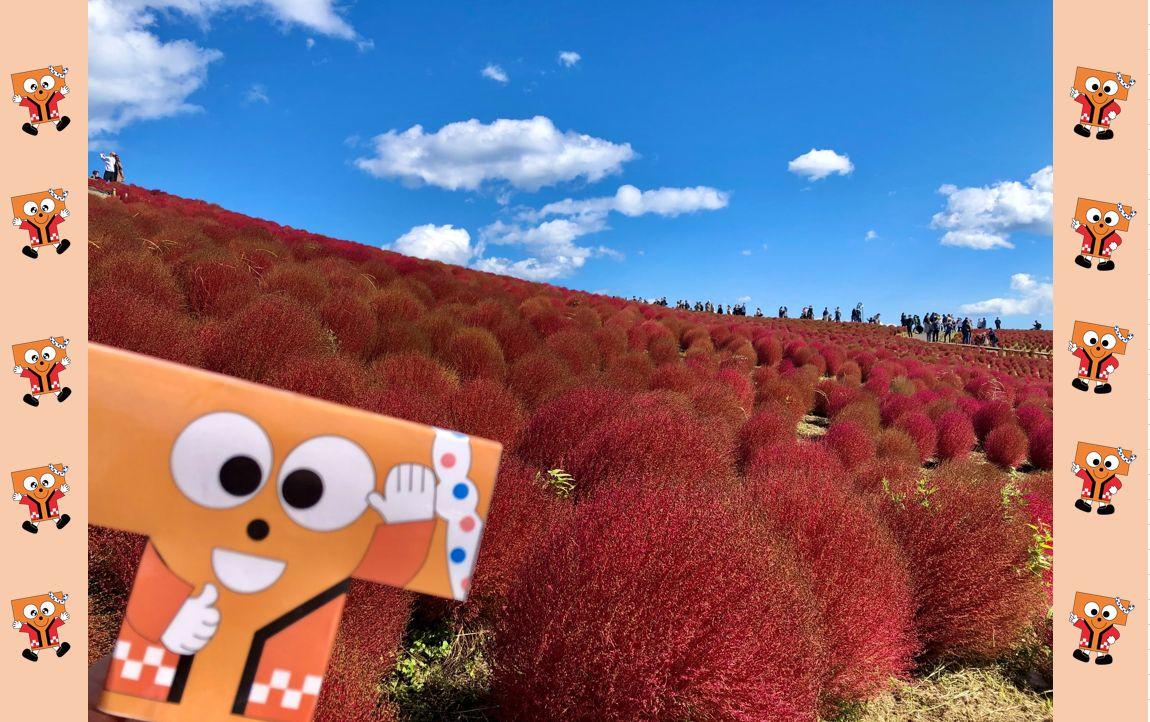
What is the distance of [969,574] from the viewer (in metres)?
2.95

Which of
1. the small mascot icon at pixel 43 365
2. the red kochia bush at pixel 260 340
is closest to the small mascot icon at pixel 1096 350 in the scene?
the small mascot icon at pixel 43 365

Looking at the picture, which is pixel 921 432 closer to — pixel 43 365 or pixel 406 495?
pixel 406 495

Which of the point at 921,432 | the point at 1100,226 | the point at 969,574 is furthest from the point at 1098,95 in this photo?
the point at 921,432

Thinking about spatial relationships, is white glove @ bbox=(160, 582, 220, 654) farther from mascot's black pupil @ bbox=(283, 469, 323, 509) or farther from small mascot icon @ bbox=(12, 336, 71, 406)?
small mascot icon @ bbox=(12, 336, 71, 406)

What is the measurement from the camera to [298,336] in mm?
3307

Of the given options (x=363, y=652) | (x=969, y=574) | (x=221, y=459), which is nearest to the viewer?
(x=221, y=459)

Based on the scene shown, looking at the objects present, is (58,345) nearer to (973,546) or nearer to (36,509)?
(36,509)

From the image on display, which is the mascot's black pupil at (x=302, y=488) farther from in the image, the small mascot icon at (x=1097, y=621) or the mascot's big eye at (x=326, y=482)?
the small mascot icon at (x=1097, y=621)

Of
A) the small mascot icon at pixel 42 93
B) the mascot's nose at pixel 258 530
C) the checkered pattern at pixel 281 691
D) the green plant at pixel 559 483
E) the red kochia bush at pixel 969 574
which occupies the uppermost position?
the small mascot icon at pixel 42 93

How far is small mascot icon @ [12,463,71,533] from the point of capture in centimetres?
82

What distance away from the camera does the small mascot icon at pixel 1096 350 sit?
2191mm

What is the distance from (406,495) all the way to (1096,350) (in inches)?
111

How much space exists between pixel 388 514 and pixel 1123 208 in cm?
302

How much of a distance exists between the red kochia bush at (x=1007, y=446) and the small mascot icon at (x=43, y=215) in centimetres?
1077
